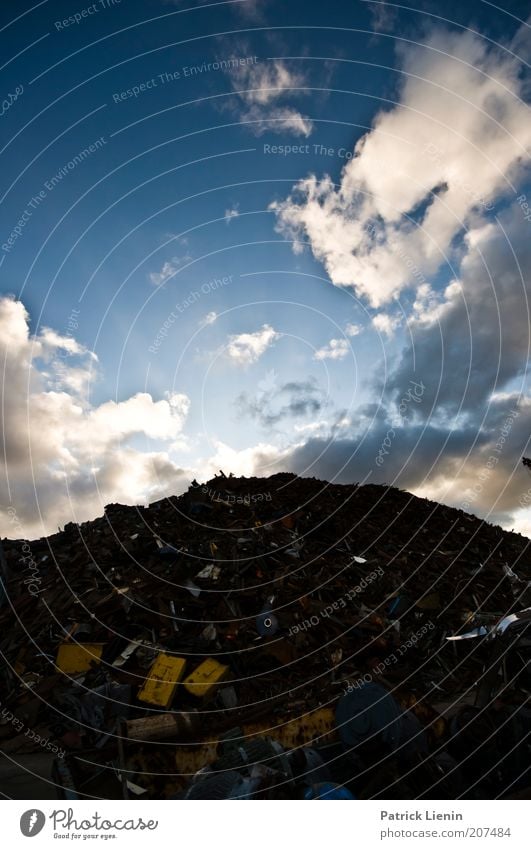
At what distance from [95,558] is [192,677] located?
21.6 ft

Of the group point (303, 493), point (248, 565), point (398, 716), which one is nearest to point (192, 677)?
point (248, 565)

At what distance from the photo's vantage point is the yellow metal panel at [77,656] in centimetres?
1010

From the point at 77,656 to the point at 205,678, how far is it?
331 centimetres

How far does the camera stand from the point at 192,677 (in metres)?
8.95

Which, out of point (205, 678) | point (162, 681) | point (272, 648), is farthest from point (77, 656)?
point (272, 648)

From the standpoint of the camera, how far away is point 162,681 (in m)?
8.91
